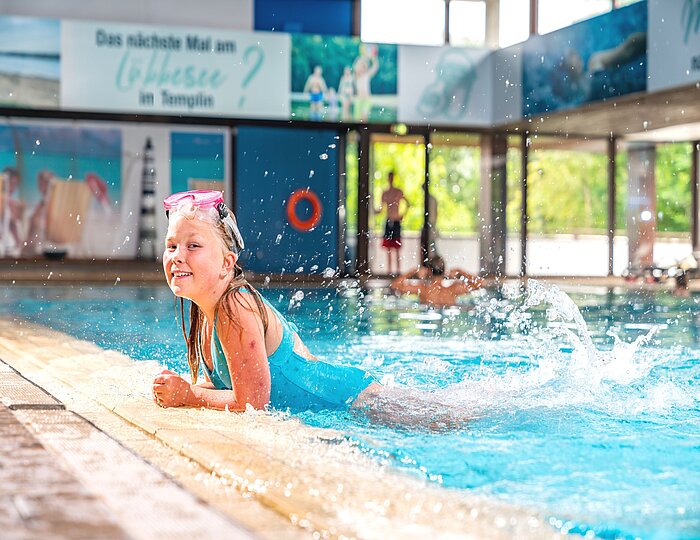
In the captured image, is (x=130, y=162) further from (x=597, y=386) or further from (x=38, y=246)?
(x=597, y=386)

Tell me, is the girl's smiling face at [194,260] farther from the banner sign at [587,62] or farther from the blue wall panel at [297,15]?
the blue wall panel at [297,15]

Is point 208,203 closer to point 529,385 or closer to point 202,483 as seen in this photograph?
point 202,483

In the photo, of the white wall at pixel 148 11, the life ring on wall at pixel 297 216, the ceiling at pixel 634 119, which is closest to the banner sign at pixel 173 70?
the white wall at pixel 148 11

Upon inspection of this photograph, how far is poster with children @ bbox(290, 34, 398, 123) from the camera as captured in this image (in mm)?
15992

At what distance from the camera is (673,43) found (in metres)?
12.3

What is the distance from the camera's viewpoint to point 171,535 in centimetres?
187

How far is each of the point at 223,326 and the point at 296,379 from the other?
1.50 feet

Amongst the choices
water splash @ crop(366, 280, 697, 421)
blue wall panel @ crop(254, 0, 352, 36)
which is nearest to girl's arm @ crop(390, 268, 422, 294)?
water splash @ crop(366, 280, 697, 421)

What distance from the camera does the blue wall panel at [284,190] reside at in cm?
1709

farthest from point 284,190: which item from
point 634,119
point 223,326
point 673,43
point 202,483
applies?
point 202,483

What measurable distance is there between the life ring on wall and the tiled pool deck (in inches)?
541

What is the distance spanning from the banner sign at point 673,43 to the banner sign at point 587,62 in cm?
18

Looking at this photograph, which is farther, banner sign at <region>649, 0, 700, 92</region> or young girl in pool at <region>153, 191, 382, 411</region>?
banner sign at <region>649, 0, 700, 92</region>

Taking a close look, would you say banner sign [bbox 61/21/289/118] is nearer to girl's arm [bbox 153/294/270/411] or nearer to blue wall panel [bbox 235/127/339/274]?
blue wall panel [bbox 235/127/339/274]
